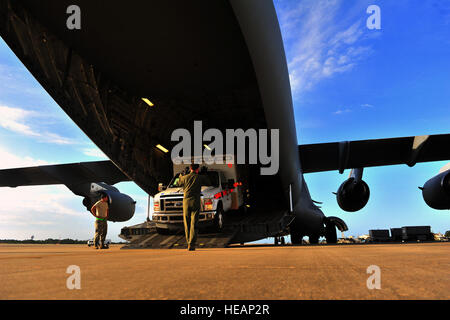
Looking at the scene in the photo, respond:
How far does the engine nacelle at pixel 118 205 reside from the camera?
1314cm

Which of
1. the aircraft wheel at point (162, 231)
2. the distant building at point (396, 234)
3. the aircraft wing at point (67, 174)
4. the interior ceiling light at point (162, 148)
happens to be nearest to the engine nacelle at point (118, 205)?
the aircraft wing at point (67, 174)

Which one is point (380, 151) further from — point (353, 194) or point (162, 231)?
point (162, 231)

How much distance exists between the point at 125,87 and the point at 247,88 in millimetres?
4014

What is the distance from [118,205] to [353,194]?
10810 mm

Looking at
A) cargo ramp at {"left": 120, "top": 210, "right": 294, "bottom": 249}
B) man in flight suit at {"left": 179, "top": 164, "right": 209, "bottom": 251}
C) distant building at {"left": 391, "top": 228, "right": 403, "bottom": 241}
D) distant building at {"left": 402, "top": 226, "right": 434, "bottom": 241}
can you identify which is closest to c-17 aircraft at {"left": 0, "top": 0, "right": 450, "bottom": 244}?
cargo ramp at {"left": 120, "top": 210, "right": 294, "bottom": 249}

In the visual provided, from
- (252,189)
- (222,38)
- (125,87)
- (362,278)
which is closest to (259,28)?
(222,38)

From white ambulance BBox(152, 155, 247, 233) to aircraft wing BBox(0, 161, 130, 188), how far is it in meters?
5.40

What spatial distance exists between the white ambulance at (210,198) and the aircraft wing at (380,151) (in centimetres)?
461

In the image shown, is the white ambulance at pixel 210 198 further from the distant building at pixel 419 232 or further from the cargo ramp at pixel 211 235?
the distant building at pixel 419 232

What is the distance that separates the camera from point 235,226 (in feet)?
31.4
